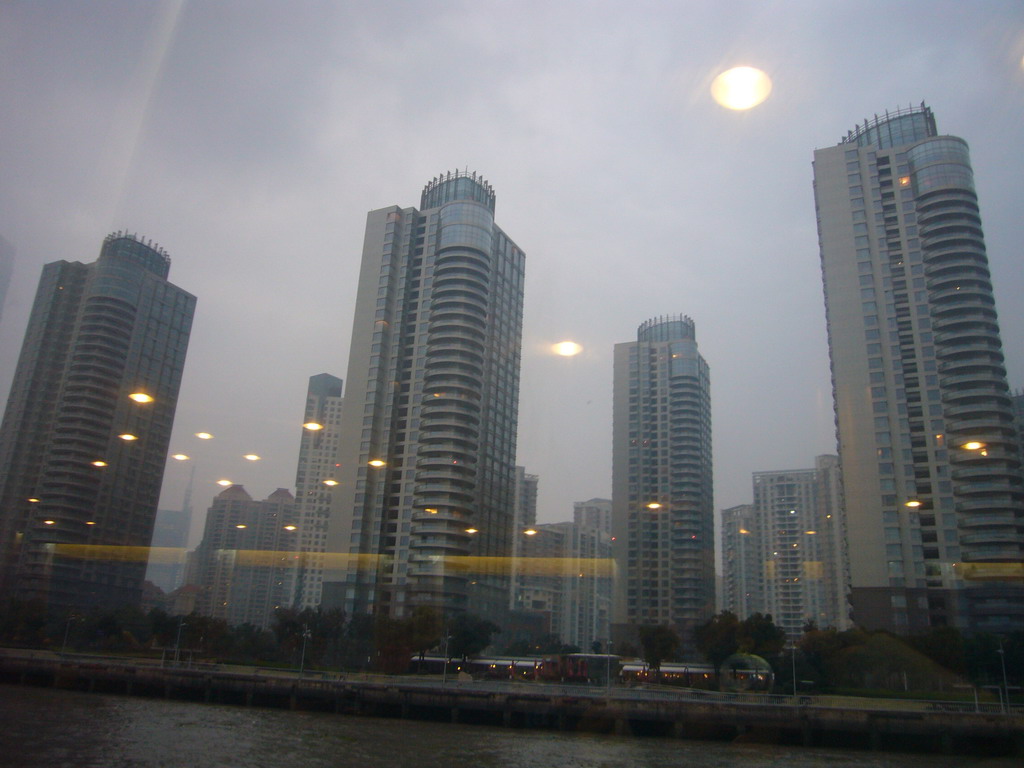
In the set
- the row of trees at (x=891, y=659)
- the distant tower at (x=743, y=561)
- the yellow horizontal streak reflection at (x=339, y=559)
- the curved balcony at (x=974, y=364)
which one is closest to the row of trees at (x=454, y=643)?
the row of trees at (x=891, y=659)

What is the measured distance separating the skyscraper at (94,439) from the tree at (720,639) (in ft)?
53.9

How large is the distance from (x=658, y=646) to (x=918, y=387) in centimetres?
1181

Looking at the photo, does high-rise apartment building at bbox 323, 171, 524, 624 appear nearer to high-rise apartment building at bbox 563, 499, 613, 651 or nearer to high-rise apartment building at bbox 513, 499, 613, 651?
high-rise apartment building at bbox 513, 499, 613, 651

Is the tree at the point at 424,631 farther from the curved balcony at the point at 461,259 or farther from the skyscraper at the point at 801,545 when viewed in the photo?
the curved balcony at the point at 461,259

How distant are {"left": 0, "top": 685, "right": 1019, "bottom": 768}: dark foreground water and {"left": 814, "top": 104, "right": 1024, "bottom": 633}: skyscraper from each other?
12.2 m

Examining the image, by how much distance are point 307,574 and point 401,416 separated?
6.50m

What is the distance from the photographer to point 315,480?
27.6 m

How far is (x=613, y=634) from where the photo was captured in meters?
28.2

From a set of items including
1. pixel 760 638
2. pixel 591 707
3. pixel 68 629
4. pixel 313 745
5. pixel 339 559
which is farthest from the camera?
pixel 339 559

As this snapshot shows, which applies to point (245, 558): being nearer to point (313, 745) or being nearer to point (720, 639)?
point (720, 639)

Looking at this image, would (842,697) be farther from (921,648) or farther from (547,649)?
(547,649)

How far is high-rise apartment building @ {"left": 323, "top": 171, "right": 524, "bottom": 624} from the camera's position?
1069 inches

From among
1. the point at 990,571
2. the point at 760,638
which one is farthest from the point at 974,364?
the point at 760,638

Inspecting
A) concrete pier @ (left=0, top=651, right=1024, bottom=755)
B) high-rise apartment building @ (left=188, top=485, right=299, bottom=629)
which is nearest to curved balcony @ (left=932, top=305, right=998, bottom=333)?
concrete pier @ (left=0, top=651, right=1024, bottom=755)
